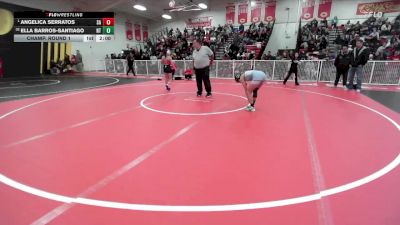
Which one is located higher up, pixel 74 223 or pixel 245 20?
pixel 245 20

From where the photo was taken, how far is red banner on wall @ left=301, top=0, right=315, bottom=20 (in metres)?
21.5

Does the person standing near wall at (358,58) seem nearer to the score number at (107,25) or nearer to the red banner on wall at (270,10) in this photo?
the score number at (107,25)

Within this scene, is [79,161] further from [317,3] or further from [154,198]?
[317,3]

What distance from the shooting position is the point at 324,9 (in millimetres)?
21000

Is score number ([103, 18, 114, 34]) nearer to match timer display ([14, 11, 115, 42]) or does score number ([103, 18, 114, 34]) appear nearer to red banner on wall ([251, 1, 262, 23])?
match timer display ([14, 11, 115, 42])

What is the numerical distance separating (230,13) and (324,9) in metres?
8.65

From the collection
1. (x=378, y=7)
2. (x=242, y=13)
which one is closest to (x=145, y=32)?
(x=242, y=13)

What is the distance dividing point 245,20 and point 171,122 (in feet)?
72.4

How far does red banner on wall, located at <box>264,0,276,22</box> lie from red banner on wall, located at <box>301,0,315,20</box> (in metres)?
2.54

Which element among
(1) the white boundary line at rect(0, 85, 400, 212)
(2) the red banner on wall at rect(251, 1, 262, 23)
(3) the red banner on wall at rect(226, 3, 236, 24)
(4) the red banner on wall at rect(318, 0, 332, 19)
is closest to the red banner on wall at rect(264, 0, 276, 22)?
(2) the red banner on wall at rect(251, 1, 262, 23)

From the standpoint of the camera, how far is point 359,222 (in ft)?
6.64

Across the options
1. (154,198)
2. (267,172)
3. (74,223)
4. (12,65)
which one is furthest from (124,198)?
(12,65)

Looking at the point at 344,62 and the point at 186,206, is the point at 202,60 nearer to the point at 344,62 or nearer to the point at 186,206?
the point at 344,62

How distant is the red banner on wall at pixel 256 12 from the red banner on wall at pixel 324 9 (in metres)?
5.16
